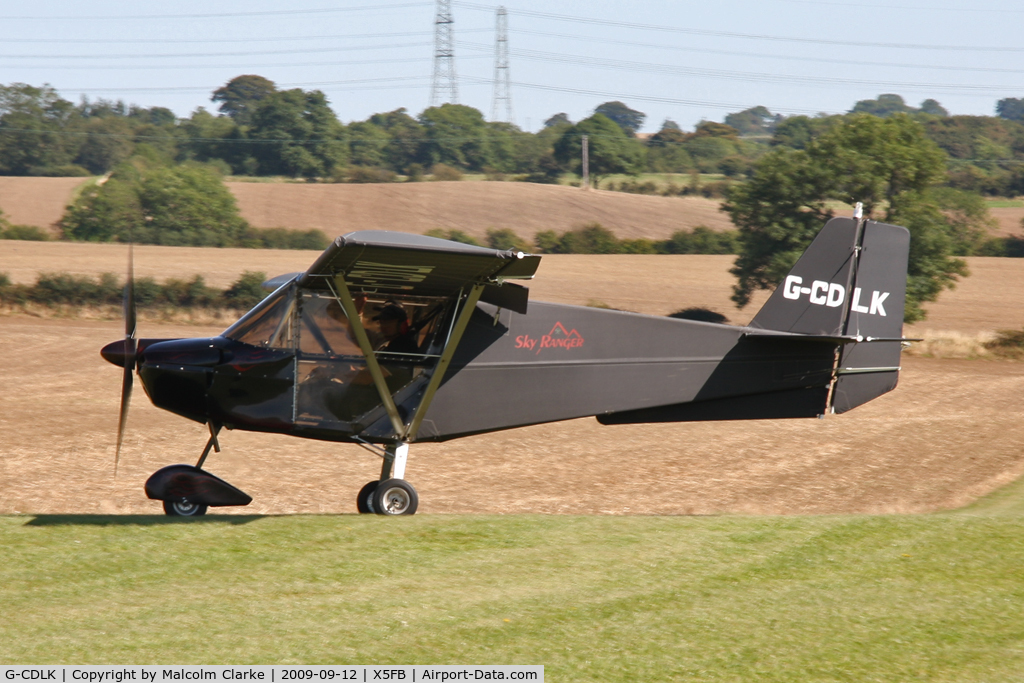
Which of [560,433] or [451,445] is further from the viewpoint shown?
[560,433]

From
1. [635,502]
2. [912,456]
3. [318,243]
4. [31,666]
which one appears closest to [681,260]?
[318,243]

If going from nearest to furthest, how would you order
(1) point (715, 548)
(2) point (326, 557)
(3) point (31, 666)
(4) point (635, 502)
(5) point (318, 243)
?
(3) point (31, 666) → (2) point (326, 557) → (1) point (715, 548) → (4) point (635, 502) → (5) point (318, 243)

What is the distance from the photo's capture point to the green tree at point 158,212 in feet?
165

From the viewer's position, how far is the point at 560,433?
19.5 m

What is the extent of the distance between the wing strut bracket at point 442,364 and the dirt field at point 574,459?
3.13 m

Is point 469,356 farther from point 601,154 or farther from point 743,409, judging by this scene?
point 601,154

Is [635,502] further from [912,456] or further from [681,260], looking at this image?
[681,260]

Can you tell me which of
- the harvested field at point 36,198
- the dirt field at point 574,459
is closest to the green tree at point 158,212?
the harvested field at point 36,198

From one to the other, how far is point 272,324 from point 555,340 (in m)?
2.97

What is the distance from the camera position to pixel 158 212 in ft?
169

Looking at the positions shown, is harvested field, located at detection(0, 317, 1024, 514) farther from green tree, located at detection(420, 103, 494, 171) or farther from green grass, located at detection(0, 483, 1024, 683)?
green tree, located at detection(420, 103, 494, 171)

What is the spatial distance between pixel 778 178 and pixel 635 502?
3038 cm

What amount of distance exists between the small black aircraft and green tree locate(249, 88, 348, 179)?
2664 inches
